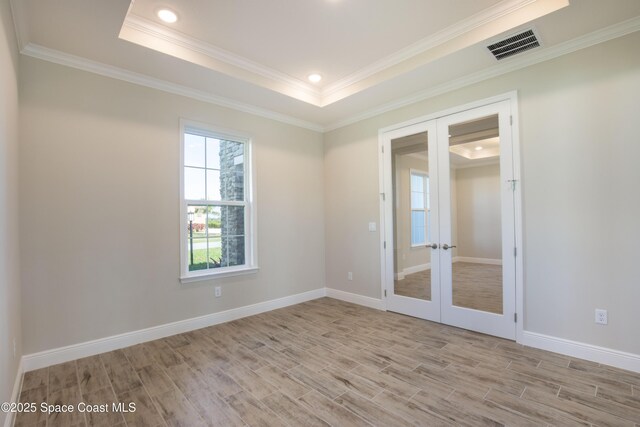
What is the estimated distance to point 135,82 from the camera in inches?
124

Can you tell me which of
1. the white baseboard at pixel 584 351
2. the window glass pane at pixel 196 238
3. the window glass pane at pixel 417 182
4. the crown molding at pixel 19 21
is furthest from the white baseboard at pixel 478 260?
the crown molding at pixel 19 21

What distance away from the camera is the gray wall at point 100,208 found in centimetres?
262

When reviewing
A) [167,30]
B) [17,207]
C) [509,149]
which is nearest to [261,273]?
[17,207]

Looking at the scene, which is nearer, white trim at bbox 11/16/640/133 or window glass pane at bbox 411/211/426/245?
white trim at bbox 11/16/640/133

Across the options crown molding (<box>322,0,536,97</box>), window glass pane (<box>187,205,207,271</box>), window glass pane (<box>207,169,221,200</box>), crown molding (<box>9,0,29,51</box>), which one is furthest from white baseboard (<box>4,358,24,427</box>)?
crown molding (<box>322,0,536,97</box>)

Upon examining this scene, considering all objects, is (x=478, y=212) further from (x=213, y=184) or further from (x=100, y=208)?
(x=100, y=208)

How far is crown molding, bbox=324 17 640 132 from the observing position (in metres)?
2.47

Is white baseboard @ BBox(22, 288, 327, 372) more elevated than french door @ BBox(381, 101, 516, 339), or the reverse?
french door @ BBox(381, 101, 516, 339)

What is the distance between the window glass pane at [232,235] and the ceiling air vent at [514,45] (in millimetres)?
3359

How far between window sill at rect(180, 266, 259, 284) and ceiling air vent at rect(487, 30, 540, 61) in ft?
12.0

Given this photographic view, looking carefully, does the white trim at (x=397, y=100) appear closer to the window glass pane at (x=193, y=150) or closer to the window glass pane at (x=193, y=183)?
the window glass pane at (x=193, y=150)

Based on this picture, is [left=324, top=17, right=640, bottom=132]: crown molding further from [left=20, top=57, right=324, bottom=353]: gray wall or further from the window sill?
the window sill

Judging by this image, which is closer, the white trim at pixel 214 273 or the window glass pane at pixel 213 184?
the white trim at pixel 214 273

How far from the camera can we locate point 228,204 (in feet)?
12.8
